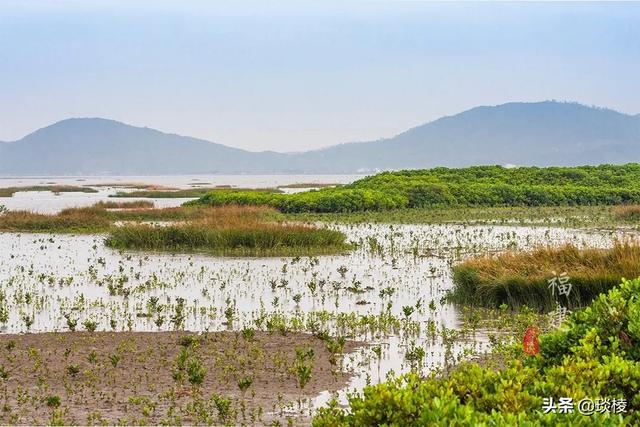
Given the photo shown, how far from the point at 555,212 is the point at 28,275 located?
28456 mm

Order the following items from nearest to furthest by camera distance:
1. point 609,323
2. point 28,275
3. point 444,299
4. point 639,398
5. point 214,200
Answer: point 639,398
point 609,323
point 444,299
point 28,275
point 214,200

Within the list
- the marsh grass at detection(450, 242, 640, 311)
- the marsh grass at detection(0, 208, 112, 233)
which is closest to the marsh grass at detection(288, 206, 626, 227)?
the marsh grass at detection(0, 208, 112, 233)

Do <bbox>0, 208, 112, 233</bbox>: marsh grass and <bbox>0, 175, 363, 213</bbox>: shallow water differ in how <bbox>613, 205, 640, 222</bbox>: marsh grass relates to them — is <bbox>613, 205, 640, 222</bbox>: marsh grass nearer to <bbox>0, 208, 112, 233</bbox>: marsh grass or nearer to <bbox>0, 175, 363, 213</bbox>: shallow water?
<bbox>0, 208, 112, 233</bbox>: marsh grass

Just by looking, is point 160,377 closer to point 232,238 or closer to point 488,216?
point 232,238

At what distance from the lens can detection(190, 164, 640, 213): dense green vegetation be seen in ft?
140

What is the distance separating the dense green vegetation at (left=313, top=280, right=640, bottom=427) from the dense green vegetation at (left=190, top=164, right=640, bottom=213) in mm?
35311

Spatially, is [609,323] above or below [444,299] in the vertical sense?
above

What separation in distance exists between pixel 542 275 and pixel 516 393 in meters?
9.76

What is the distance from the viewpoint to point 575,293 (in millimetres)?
14039

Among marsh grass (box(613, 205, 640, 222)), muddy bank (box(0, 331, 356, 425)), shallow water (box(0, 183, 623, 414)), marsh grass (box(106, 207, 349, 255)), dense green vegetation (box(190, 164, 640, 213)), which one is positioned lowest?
muddy bank (box(0, 331, 356, 425))

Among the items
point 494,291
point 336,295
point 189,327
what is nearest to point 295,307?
point 336,295

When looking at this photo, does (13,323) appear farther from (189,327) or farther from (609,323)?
(609,323)

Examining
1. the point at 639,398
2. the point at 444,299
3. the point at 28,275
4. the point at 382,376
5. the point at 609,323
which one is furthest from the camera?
the point at 28,275

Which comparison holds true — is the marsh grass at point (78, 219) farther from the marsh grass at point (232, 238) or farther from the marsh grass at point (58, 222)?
the marsh grass at point (232, 238)
